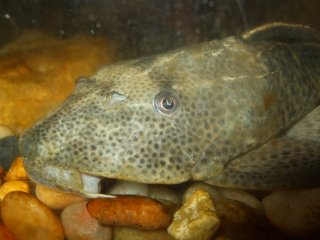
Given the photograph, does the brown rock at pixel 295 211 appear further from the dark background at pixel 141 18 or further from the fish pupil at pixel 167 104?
the dark background at pixel 141 18

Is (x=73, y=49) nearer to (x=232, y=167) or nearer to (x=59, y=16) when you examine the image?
(x=59, y=16)

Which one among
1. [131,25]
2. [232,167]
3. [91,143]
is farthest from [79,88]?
[131,25]

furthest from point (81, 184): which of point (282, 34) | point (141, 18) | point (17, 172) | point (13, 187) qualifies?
point (141, 18)

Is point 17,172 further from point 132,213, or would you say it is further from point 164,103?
point 164,103

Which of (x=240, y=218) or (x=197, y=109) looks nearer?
(x=240, y=218)

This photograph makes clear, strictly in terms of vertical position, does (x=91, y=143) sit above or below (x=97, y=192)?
above

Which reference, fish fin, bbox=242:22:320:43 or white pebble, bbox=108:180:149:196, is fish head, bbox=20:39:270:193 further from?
fish fin, bbox=242:22:320:43
